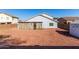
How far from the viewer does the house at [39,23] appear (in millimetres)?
4066

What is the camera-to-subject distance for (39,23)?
13.4 feet

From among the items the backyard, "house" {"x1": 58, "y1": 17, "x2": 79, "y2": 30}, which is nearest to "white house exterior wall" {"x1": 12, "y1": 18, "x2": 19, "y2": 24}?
the backyard

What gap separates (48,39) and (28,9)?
1.96ft

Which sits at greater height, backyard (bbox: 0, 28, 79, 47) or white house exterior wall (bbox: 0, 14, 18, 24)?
white house exterior wall (bbox: 0, 14, 18, 24)

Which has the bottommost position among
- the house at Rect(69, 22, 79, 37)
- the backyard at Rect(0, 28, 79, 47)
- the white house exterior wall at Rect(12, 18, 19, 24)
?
the backyard at Rect(0, 28, 79, 47)

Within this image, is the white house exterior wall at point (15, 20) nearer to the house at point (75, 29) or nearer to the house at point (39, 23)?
the house at point (39, 23)

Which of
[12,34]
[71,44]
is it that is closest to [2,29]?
[12,34]

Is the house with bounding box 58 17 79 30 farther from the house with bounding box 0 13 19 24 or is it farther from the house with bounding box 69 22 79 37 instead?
the house with bounding box 0 13 19 24

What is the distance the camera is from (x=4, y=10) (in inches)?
158

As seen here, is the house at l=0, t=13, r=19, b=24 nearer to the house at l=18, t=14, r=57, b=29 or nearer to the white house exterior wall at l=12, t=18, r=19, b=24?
the white house exterior wall at l=12, t=18, r=19, b=24

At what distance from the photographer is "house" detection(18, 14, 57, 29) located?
4.07 metres

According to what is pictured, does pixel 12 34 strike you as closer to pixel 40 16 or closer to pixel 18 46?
pixel 18 46

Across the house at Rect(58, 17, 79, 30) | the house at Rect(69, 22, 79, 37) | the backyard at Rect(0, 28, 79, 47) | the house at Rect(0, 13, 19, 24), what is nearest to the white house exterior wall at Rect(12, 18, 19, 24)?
the house at Rect(0, 13, 19, 24)

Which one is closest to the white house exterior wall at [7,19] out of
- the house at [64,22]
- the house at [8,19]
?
the house at [8,19]
